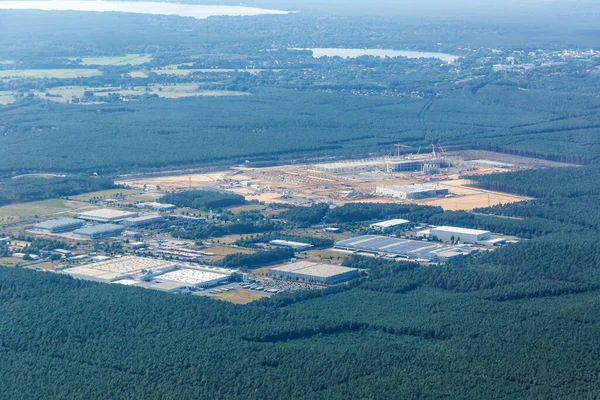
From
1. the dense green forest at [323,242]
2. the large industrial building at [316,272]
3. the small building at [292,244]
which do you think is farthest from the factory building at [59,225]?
the large industrial building at [316,272]

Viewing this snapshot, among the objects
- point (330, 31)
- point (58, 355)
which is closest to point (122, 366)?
point (58, 355)

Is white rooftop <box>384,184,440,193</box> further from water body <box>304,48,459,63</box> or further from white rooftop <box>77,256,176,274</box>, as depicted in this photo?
water body <box>304,48,459,63</box>

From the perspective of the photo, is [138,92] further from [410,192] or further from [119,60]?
[410,192]

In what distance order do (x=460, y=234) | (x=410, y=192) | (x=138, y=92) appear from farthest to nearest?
(x=138, y=92)
(x=410, y=192)
(x=460, y=234)

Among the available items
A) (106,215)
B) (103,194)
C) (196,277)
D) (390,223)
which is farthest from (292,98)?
(196,277)

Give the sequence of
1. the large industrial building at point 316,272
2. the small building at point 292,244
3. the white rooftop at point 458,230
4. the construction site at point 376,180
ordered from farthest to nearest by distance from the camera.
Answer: the construction site at point 376,180 → the white rooftop at point 458,230 → the small building at point 292,244 → the large industrial building at point 316,272

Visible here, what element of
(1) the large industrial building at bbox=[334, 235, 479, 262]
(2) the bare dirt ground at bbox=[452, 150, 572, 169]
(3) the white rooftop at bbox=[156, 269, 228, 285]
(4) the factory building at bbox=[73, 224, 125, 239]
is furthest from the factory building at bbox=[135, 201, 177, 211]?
(2) the bare dirt ground at bbox=[452, 150, 572, 169]

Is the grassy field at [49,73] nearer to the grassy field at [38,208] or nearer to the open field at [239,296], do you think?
the grassy field at [38,208]
